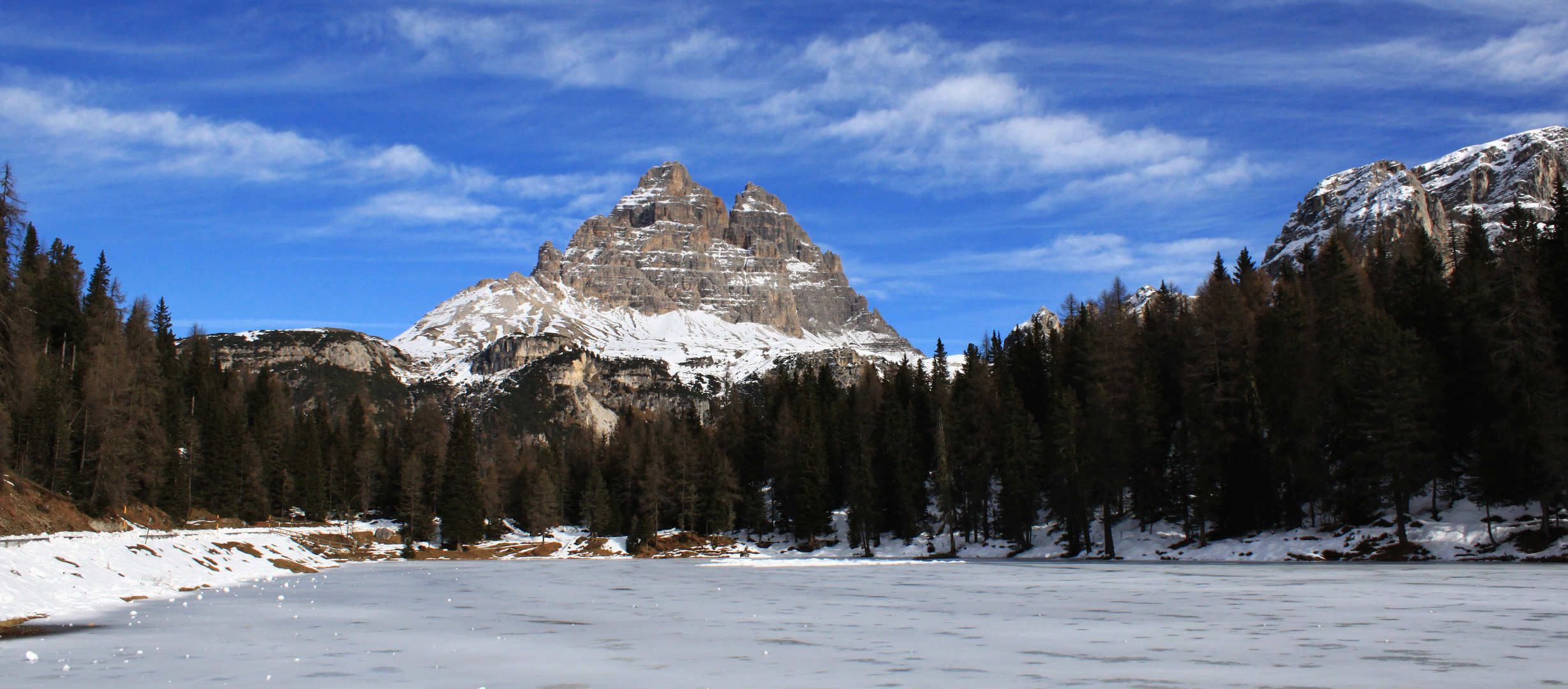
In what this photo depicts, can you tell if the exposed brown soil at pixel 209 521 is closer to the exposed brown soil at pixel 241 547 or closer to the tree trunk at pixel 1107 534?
the exposed brown soil at pixel 241 547

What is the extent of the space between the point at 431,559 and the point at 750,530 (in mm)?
34438

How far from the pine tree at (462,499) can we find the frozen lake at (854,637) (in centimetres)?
5604

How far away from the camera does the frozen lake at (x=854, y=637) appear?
13.7m

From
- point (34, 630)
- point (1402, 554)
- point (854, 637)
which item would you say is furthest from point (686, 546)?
point (854, 637)

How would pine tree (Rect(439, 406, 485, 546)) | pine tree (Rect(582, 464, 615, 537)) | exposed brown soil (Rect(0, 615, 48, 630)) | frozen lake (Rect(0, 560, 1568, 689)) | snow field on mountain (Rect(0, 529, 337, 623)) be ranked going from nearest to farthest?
frozen lake (Rect(0, 560, 1568, 689)), exposed brown soil (Rect(0, 615, 48, 630)), snow field on mountain (Rect(0, 529, 337, 623)), pine tree (Rect(439, 406, 485, 546)), pine tree (Rect(582, 464, 615, 537))

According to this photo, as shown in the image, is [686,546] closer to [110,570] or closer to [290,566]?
[290,566]

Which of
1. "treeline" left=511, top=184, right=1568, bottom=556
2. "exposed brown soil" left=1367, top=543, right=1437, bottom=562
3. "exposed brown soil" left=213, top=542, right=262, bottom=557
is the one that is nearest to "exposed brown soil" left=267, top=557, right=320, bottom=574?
"exposed brown soil" left=213, top=542, right=262, bottom=557

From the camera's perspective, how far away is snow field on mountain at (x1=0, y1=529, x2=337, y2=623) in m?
24.3

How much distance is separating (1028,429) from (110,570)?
59.4 m

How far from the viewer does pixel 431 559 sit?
78000 mm

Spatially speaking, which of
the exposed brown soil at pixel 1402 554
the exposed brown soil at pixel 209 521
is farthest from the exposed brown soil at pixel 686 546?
the exposed brown soil at pixel 1402 554

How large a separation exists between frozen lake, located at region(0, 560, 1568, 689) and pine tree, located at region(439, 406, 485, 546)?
56.0 m

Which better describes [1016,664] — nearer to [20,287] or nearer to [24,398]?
[20,287]

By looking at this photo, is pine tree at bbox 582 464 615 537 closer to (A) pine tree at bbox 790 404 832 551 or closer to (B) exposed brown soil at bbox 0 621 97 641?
(A) pine tree at bbox 790 404 832 551
